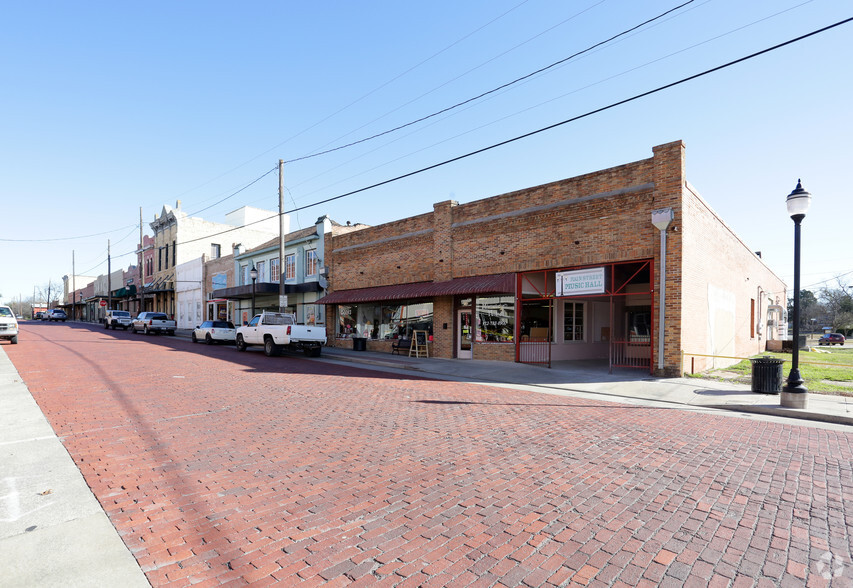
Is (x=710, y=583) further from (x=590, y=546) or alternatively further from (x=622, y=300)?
(x=622, y=300)

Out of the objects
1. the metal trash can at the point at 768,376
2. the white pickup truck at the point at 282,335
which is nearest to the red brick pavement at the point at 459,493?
the metal trash can at the point at 768,376

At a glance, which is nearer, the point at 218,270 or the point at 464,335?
the point at 464,335

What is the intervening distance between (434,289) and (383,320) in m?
5.11

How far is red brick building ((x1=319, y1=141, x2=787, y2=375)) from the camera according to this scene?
1344cm

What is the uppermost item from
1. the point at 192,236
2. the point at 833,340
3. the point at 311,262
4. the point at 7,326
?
the point at 192,236

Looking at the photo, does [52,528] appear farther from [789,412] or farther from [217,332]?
[217,332]

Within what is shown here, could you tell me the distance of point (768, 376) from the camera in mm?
10859

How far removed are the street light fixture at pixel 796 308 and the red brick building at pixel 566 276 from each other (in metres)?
3.09

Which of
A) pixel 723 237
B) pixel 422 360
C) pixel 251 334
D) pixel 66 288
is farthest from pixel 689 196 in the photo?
pixel 66 288

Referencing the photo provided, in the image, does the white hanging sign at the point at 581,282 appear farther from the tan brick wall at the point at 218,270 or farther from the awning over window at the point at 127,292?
the awning over window at the point at 127,292

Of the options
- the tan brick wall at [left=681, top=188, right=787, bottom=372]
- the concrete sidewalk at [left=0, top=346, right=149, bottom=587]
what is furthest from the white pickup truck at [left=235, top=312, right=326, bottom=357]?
the tan brick wall at [left=681, top=188, right=787, bottom=372]

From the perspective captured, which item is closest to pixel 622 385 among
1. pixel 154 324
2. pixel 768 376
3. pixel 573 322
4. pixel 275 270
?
pixel 768 376

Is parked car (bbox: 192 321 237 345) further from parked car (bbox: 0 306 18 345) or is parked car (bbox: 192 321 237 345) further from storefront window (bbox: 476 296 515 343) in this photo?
storefront window (bbox: 476 296 515 343)

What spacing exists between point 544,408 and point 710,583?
6077 mm
